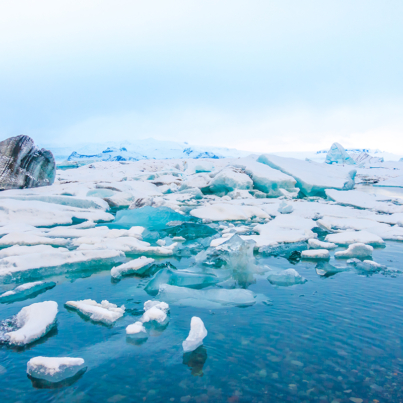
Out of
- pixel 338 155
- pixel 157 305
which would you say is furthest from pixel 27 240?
pixel 338 155

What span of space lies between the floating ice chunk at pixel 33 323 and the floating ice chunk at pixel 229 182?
27.1ft

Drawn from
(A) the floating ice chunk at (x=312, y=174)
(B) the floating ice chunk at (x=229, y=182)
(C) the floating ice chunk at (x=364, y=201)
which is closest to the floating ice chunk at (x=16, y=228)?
(B) the floating ice chunk at (x=229, y=182)

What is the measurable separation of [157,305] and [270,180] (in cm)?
853

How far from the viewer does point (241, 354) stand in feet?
5.47

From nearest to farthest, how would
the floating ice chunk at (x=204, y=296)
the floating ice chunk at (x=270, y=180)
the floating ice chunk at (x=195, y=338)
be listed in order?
1. the floating ice chunk at (x=195, y=338)
2. the floating ice chunk at (x=204, y=296)
3. the floating ice chunk at (x=270, y=180)

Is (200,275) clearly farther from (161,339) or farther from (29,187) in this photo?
(29,187)

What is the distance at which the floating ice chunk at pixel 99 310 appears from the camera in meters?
1.99

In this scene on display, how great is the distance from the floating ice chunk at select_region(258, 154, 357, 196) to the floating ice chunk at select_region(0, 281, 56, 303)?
8.95 m

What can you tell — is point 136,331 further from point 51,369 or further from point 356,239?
point 356,239

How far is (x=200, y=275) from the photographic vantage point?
2779 millimetres

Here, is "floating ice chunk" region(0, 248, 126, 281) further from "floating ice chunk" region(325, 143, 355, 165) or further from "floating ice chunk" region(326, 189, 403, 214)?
"floating ice chunk" region(325, 143, 355, 165)

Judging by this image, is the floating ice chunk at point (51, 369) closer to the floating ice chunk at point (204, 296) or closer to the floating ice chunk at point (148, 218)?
the floating ice chunk at point (204, 296)

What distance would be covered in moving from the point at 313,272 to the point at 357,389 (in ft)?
5.72

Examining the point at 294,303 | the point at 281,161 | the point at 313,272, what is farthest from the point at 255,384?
the point at 281,161
